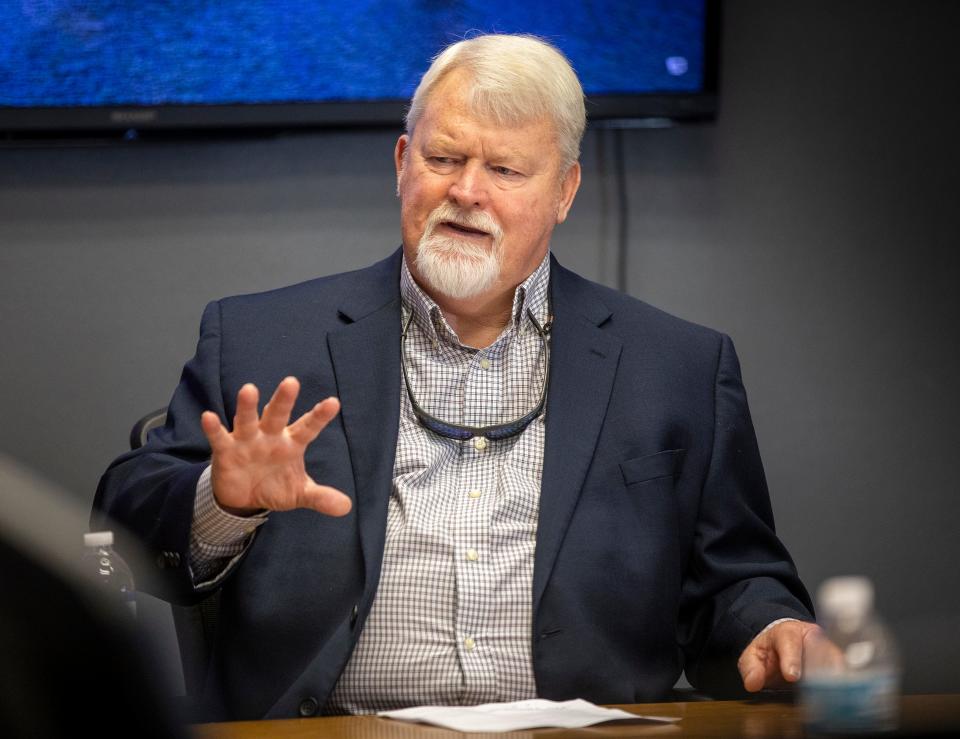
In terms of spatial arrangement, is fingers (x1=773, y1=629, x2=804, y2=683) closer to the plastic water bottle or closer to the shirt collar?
the plastic water bottle

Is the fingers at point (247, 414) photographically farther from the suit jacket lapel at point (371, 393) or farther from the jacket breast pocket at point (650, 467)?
the jacket breast pocket at point (650, 467)

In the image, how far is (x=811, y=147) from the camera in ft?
10.5

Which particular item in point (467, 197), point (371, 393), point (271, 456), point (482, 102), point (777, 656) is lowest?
point (777, 656)

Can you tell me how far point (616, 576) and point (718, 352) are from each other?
50cm

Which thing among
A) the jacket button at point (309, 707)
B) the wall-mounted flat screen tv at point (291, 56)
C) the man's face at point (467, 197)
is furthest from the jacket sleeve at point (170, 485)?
the wall-mounted flat screen tv at point (291, 56)

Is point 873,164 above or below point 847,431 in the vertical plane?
above

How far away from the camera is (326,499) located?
5.41 feet

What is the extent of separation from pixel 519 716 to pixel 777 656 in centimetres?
47

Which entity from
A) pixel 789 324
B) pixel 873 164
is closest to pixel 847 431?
pixel 789 324

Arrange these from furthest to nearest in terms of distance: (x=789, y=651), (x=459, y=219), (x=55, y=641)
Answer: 1. (x=459, y=219)
2. (x=789, y=651)
3. (x=55, y=641)

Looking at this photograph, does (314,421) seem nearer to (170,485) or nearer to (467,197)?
(170,485)

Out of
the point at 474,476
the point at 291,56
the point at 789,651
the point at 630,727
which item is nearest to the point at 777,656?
the point at 789,651

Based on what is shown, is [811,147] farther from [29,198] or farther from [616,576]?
[29,198]

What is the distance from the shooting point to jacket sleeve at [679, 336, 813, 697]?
6.46 feet
